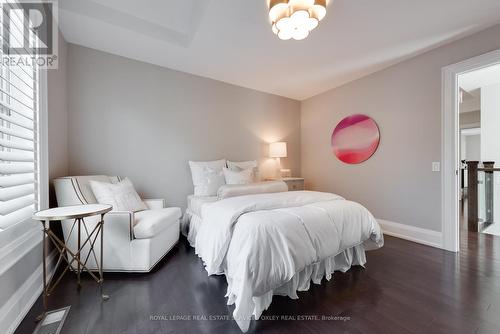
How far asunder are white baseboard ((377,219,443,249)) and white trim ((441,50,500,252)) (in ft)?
0.27

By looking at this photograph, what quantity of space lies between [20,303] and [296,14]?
9.73ft

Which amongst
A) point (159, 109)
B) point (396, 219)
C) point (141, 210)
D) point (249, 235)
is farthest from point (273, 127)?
point (249, 235)

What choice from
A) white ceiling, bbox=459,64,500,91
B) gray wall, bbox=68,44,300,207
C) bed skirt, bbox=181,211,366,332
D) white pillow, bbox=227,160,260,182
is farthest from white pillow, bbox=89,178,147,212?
white ceiling, bbox=459,64,500,91

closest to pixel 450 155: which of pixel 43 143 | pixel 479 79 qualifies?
pixel 479 79

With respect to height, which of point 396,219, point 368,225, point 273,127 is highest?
point 273,127

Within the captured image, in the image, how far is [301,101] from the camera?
476cm

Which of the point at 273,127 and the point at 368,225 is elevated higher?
the point at 273,127

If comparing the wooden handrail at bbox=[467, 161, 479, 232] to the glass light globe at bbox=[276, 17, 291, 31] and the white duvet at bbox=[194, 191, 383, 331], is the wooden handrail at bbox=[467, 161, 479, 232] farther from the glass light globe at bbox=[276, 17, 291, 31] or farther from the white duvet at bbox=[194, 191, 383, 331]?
the glass light globe at bbox=[276, 17, 291, 31]

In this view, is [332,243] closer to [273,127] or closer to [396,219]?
[396,219]

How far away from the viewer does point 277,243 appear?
4.80 ft

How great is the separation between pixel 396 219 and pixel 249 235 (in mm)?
2805

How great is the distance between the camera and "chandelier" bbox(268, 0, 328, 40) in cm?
164

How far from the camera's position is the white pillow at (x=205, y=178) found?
3051 mm

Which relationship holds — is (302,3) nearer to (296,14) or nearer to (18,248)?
(296,14)
